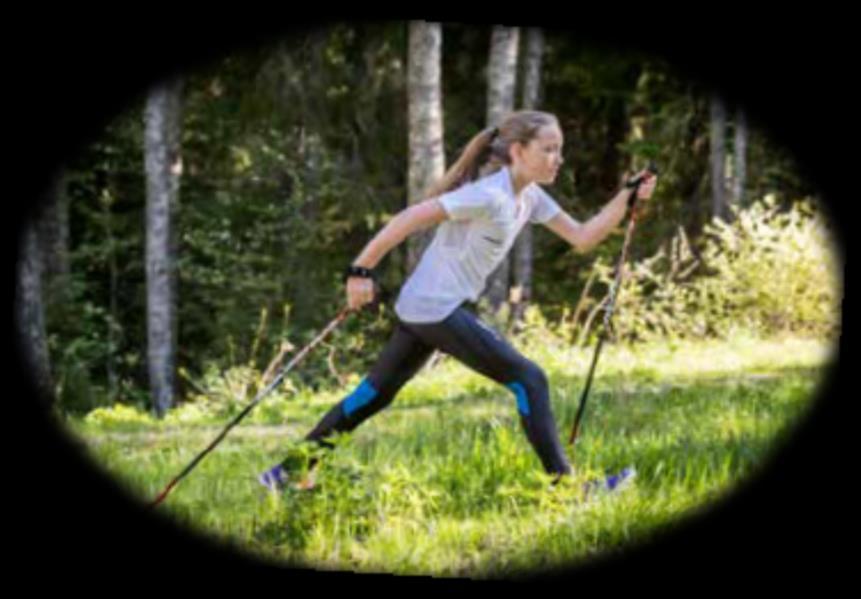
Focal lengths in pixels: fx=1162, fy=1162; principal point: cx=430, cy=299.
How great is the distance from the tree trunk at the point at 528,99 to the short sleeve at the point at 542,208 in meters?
6.14

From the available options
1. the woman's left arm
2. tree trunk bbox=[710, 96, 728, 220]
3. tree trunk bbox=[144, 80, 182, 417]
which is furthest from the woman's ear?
tree trunk bbox=[710, 96, 728, 220]

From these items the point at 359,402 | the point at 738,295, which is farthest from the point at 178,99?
the point at 359,402

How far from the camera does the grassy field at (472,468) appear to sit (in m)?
3.69

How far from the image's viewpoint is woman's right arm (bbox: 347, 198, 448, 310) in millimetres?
3656

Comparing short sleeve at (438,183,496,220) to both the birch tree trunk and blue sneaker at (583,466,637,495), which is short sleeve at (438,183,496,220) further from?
the birch tree trunk

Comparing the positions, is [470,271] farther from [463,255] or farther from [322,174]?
[322,174]

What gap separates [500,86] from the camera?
9477mm

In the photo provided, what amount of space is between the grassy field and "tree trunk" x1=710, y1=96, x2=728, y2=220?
409 cm

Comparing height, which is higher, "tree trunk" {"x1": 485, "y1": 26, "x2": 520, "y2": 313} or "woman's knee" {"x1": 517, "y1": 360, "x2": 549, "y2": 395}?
"tree trunk" {"x1": 485, "y1": 26, "x2": 520, "y2": 313}

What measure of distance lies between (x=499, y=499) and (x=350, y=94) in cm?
768

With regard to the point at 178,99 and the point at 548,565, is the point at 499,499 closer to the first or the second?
the point at 548,565

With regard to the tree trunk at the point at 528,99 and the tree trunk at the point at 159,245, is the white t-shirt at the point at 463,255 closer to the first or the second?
the tree trunk at the point at 159,245

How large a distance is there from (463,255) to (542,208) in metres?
0.38

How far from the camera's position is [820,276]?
7.94 m
